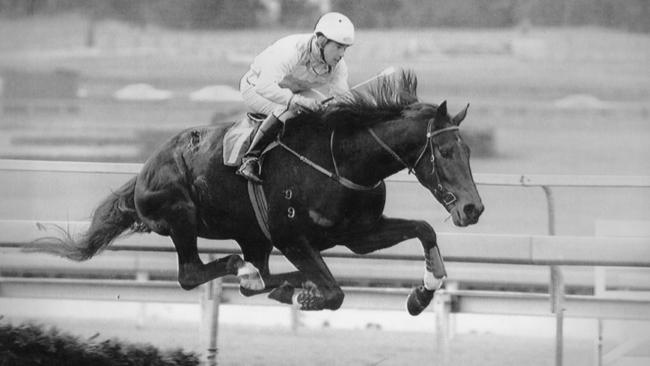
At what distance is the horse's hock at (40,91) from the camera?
23.6 feet

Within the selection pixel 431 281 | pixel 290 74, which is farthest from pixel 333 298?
pixel 290 74

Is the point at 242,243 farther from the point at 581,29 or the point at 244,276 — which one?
the point at 581,29

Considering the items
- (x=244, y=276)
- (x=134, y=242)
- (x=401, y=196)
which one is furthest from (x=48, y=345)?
(x=401, y=196)

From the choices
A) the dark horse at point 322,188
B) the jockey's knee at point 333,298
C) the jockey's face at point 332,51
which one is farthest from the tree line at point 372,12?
the jockey's knee at point 333,298

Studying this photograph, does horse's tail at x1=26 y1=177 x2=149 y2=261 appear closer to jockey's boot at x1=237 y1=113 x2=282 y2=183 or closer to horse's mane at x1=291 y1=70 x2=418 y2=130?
jockey's boot at x1=237 y1=113 x2=282 y2=183

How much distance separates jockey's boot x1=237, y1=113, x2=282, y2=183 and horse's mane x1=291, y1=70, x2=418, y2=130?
3.6 inches

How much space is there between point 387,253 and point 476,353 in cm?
112

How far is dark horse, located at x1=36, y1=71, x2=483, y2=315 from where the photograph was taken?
4.80 m

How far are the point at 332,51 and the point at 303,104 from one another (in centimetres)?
23

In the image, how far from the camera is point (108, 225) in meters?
5.74

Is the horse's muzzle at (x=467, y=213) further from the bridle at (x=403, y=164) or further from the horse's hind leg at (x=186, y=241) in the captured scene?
the horse's hind leg at (x=186, y=241)

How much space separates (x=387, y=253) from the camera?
593cm

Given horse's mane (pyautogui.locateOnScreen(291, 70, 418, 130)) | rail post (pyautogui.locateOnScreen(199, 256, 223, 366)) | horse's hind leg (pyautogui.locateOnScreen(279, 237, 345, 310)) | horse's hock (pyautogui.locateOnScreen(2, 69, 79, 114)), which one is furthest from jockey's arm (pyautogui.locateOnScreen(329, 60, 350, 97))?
horse's hock (pyautogui.locateOnScreen(2, 69, 79, 114))

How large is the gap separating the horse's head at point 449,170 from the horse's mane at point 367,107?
22 cm
